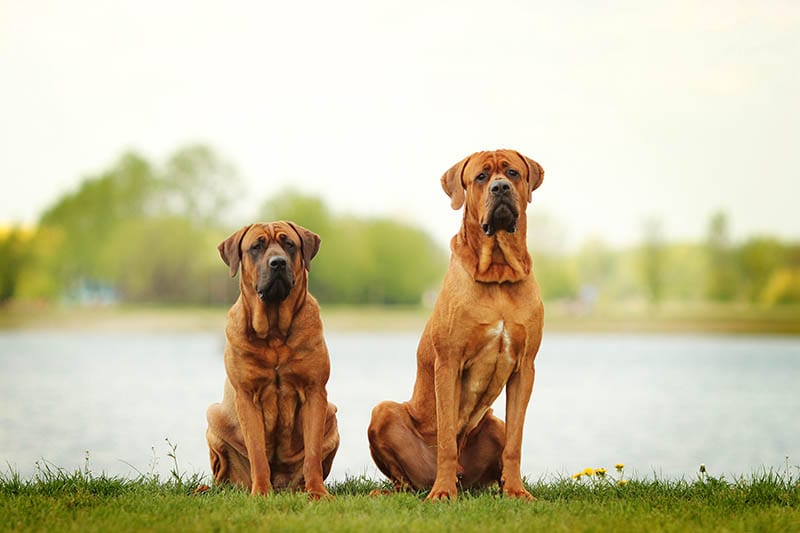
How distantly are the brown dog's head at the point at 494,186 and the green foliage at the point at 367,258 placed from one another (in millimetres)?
25074

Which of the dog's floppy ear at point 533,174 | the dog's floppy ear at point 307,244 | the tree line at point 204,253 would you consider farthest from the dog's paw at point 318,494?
the tree line at point 204,253

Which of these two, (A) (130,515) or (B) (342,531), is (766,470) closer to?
(B) (342,531)

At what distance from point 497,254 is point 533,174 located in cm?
57

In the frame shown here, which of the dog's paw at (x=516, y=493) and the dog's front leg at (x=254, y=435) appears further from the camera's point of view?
the dog's front leg at (x=254, y=435)

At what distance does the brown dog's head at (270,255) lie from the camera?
16.5 feet

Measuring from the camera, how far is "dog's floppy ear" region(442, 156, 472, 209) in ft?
17.0

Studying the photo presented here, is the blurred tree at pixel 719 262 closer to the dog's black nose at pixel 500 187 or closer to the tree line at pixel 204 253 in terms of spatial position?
the tree line at pixel 204 253

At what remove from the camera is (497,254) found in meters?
5.04

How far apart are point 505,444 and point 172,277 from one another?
25691 millimetres

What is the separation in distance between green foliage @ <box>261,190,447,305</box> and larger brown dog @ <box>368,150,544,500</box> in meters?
25.1

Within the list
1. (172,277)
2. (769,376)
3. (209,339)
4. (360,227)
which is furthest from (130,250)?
(769,376)

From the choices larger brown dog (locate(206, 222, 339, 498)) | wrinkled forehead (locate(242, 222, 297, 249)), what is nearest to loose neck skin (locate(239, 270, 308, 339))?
larger brown dog (locate(206, 222, 339, 498))

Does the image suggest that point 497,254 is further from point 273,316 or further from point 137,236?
point 137,236

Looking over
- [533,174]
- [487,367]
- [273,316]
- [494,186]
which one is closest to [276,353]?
[273,316]
